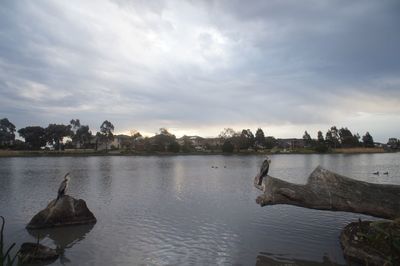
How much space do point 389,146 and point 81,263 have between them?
674 feet

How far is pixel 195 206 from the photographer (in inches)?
852

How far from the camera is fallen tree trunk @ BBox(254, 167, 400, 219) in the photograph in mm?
11391

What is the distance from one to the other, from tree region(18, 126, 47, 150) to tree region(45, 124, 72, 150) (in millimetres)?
1831

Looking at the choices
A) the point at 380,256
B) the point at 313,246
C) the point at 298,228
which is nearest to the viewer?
the point at 380,256

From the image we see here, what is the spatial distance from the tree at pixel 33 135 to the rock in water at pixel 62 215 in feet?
394

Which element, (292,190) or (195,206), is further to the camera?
(195,206)

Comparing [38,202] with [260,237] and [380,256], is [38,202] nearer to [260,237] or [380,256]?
[260,237]

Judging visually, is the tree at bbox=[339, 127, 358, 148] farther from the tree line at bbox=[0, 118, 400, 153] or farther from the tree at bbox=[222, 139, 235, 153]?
the tree at bbox=[222, 139, 235, 153]

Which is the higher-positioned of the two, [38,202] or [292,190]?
[292,190]

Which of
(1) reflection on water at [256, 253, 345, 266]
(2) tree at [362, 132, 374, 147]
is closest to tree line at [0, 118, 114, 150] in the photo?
(2) tree at [362, 132, 374, 147]

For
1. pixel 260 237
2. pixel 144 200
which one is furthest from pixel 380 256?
pixel 144 200

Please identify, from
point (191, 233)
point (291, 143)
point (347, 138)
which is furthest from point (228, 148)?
point (191, 233)

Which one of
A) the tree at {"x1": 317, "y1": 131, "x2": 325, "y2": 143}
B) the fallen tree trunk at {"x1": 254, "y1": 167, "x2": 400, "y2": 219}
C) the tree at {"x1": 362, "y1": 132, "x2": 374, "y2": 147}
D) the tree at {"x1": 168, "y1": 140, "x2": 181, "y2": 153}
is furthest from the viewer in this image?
the tree at {"x1": 362, "y1": 132, "x2": 374, "y2": 147}

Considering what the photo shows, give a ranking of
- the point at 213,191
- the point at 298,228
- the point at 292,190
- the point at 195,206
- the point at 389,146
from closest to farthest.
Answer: the point at 292,190, the point at 298,228, the point at 195,206, the point at 213,191, the point at 389,146
